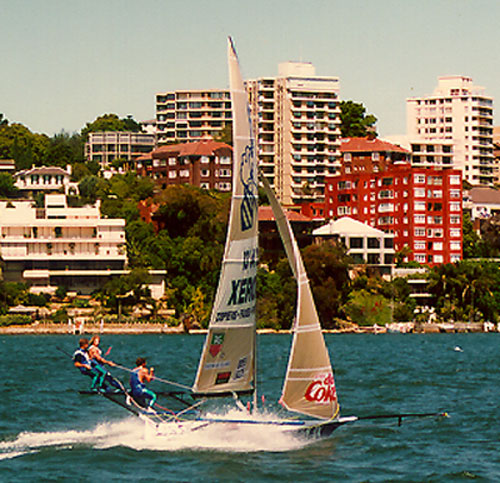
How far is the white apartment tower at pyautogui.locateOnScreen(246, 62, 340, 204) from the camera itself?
17550 centimetres

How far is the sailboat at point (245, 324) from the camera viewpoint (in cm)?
2964

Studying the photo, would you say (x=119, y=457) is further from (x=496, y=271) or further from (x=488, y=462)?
(x=496, y=271)

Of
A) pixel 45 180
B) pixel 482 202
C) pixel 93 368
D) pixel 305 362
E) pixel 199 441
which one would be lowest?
pixel 199 441

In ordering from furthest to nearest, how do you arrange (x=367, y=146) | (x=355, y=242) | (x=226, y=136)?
1. (x=226, y=136)
2. (x=367, y=146)
3. (x=355, y=242)

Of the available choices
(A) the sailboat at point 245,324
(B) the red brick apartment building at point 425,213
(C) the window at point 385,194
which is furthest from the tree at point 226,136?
(A) the sailboat at point 245,324

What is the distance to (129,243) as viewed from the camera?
133 metres

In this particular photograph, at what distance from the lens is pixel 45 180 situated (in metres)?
172

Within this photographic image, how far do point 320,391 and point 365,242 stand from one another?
354 ft

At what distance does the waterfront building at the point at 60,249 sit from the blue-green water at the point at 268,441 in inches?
2645

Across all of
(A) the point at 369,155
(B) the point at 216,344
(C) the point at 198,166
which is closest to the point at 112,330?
(C) the point at 198,166

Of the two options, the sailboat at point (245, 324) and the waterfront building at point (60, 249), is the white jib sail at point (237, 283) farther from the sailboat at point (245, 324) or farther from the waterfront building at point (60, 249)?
the waterfront building at point (60, 249)

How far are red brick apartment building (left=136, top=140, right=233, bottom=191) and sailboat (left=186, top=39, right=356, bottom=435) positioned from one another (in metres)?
133

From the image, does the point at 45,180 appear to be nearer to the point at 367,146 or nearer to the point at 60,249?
the point at 60,249

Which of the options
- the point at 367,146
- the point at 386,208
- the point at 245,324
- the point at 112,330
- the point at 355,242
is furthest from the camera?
the point at 367,146
